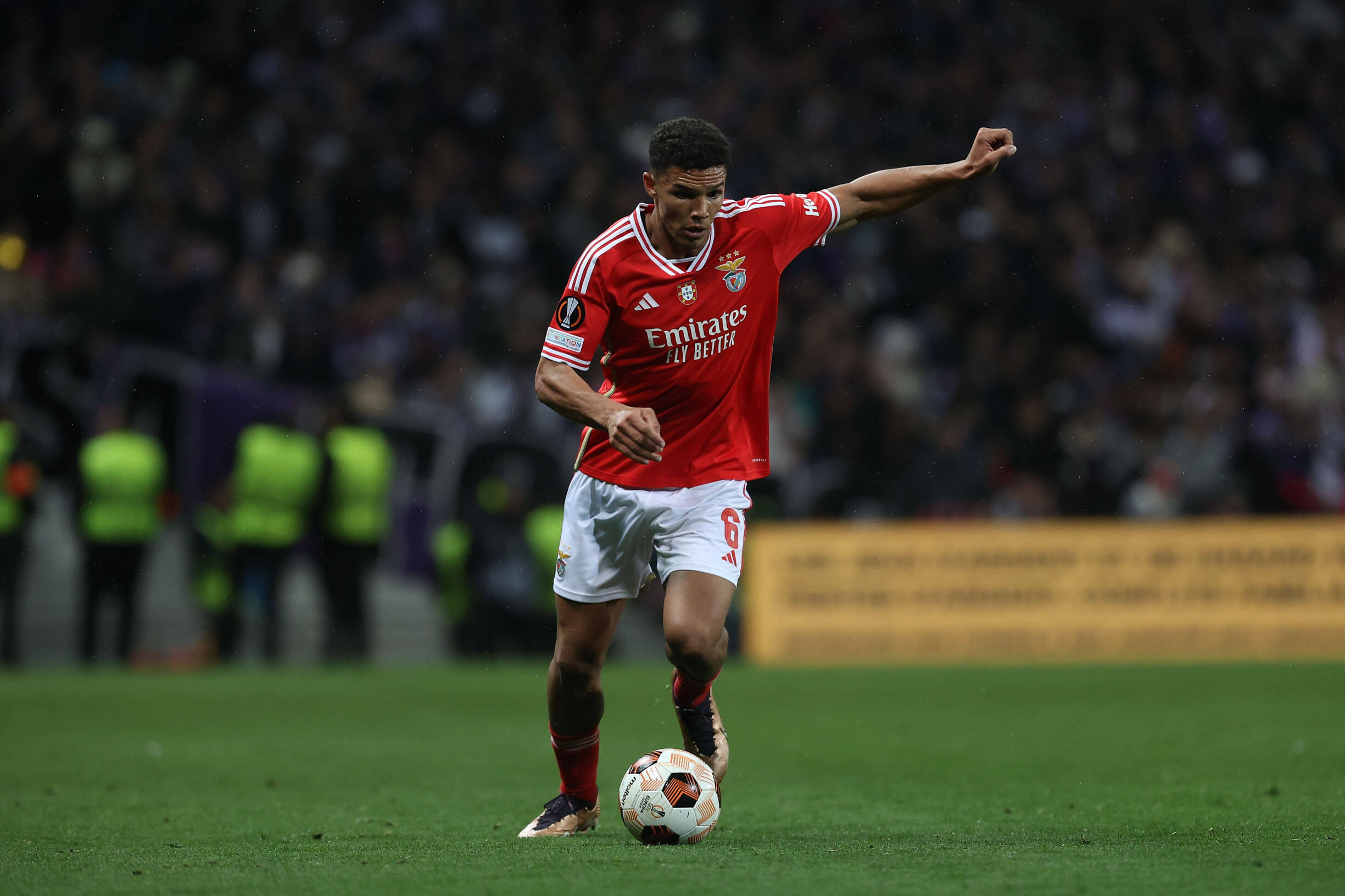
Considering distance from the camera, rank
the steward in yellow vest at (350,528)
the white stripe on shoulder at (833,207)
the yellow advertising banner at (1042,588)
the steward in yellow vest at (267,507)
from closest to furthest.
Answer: the white stripe on shoulder at (833,207) < the steward in yellow vest at (267,507) < the steward in yellow vest at (350,528) < the yellow advertising banner at (1042,588)

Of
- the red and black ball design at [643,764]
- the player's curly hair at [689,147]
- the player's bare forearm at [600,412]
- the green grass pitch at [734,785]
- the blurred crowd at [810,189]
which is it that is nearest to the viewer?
the green grass pitch at [734,785]

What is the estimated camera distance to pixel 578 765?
5.78m

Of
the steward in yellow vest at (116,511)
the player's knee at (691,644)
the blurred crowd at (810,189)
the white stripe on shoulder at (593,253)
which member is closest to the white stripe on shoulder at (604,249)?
the white stripe on shoulder at (593,253)

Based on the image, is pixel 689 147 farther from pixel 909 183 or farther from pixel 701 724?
pixel 701 724

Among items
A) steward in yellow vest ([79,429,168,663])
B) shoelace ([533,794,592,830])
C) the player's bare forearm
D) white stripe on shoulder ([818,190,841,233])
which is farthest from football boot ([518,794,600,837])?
steward in yellow vest ([79,429,168,663])

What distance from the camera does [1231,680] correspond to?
40.1 feet

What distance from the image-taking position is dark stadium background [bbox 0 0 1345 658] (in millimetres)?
15797

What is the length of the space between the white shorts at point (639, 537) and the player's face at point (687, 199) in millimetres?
898

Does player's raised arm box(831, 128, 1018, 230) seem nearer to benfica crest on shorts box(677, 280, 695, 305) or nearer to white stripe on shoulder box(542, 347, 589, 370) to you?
benfica crest on shorts box(677, 280, 695, 305)

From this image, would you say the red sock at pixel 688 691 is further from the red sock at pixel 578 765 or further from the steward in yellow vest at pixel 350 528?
the steward in yellow vest at pixel 350 528

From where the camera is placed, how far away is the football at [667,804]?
16.8ft

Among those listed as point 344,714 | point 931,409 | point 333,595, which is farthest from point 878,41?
point 344,714

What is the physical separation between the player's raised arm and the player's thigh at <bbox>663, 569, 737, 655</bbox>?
4.75 feet

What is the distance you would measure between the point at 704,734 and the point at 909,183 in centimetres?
217
